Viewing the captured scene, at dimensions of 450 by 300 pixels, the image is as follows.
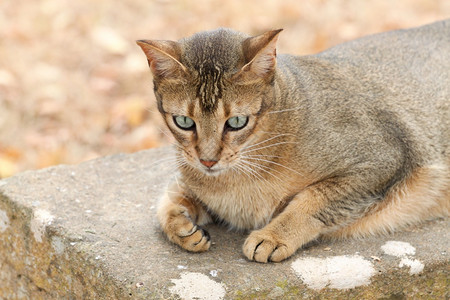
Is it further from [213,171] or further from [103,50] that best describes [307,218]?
[103,50]

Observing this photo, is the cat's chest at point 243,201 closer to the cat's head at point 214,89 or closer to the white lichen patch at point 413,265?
the cat's head at point 214,89

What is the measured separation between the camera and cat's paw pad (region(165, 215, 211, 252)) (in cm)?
270

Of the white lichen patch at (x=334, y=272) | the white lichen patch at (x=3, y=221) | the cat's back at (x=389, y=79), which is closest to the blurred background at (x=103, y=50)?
the white lichen patch at (x=3, y=221)

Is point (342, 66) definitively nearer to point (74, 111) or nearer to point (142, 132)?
point (142, 132)

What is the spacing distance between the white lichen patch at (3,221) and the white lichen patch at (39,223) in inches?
8.7

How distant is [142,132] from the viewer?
4773 millimetres

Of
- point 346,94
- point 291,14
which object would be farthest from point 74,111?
point 346,94

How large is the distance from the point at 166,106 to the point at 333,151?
75 cm

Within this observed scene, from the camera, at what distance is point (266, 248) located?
104 inches

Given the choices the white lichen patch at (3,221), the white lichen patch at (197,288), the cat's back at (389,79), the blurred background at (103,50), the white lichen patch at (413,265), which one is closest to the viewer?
the white lichen patch at (197,288)

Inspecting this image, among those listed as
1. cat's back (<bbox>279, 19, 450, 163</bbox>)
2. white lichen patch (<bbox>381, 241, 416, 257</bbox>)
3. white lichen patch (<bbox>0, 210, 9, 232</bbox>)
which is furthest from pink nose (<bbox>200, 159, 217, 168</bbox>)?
white lichen patch (<bbox>0, 210, 9, 232</bbox>)

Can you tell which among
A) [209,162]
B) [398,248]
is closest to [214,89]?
[209,162]

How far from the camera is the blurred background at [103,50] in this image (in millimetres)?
4707

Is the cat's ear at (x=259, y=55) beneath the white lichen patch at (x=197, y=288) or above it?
above
